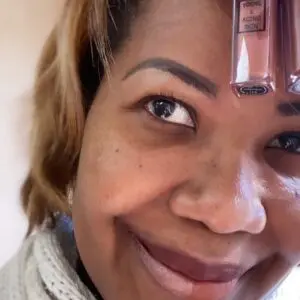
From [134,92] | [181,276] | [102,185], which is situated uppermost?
[134,92]

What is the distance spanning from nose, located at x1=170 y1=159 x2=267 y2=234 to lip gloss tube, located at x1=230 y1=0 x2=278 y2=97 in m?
0.10

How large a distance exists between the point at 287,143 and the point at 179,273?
0.19 meters

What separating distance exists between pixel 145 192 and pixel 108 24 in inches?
8.3

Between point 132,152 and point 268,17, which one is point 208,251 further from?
point 268,17

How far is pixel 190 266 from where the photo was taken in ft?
2.41

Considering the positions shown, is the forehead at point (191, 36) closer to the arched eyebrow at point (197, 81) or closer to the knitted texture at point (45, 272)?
the arched eyebrow at point (197, 81)

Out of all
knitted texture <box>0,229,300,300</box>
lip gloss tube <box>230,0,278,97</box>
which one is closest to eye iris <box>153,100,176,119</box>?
lip gloss tube <box>230,0,278,97</box>

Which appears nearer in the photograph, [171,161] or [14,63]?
[171,161]

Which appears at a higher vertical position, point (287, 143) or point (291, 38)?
point (291, 38)

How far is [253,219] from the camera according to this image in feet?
2.29

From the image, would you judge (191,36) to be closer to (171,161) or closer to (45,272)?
(171,161)

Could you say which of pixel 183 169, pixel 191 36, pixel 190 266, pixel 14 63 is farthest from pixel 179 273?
pixel 14 63

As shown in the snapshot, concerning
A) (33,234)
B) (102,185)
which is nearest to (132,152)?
(102,185)

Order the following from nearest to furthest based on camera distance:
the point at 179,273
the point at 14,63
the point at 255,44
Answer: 1. the point at 255,44
2. the point at 179,273
3. the point at 14,63
